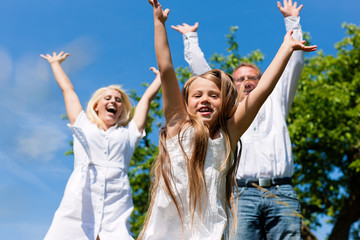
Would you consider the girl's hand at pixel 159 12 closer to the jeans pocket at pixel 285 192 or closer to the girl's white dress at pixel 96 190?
the jeans pocket at pixel 285 192

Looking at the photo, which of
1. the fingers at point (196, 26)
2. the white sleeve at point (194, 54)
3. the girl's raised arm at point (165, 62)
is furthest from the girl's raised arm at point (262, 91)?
the fingers at point (196, 26)

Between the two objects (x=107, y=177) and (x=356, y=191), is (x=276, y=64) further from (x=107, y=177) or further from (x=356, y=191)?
(x=356, y=191)

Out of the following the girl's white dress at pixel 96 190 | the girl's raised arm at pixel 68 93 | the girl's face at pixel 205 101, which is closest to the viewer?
the girl's face at pixel 205 101

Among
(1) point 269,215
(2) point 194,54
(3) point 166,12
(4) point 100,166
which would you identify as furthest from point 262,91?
(4) point 100,166

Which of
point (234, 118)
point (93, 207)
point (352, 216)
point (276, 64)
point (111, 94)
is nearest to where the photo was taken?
point (276, 64)

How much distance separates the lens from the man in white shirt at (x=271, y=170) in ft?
11.7

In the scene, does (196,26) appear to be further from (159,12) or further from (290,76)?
(159,12)

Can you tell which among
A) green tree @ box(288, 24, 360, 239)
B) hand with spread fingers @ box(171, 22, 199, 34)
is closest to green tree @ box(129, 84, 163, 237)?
green tree @ box(288, 24, 360, 239)

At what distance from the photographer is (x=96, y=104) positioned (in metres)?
4.95

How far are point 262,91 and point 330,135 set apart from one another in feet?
36.4

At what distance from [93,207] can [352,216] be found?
11915mm

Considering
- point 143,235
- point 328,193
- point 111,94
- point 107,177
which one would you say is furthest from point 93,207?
point 328,193

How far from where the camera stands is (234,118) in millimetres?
2750

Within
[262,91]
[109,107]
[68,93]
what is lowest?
[262,91]
